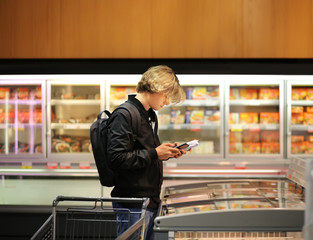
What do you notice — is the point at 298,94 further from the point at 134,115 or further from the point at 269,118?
the point at 134,115

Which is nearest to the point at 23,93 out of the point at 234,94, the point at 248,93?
the point at 234,94

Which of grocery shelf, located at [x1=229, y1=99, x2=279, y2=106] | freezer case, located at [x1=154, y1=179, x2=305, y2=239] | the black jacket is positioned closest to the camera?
freezer case, located at [x1=154, y1=179, x2=305, y2=239]

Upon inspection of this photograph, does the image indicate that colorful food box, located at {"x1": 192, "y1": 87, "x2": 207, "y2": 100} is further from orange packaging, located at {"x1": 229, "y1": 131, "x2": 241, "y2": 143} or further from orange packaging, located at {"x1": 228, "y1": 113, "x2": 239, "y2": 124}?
orange packaging, located at {"x1": 229, "y1": 131, "x2": 241, "y2": 143}

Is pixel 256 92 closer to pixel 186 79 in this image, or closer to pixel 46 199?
pixel 186 79

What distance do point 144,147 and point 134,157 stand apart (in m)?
0.15

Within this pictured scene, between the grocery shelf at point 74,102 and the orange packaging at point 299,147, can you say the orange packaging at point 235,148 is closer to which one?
the orange packaging at point 299,147

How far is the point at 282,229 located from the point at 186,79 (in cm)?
304

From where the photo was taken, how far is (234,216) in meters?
1.72

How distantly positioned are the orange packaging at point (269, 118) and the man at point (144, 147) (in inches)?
98.3

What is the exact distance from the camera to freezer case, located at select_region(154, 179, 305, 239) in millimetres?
1713

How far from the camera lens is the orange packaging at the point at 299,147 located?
16.2 ft

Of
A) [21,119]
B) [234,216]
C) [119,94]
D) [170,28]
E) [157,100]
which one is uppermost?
[170,28]

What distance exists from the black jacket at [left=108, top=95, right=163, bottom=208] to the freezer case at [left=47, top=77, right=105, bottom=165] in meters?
2.17

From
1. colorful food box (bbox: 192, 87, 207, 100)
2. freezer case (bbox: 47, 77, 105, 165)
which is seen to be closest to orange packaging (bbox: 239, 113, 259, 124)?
colorful food box (bbox: 192, 87, 207, 100)
